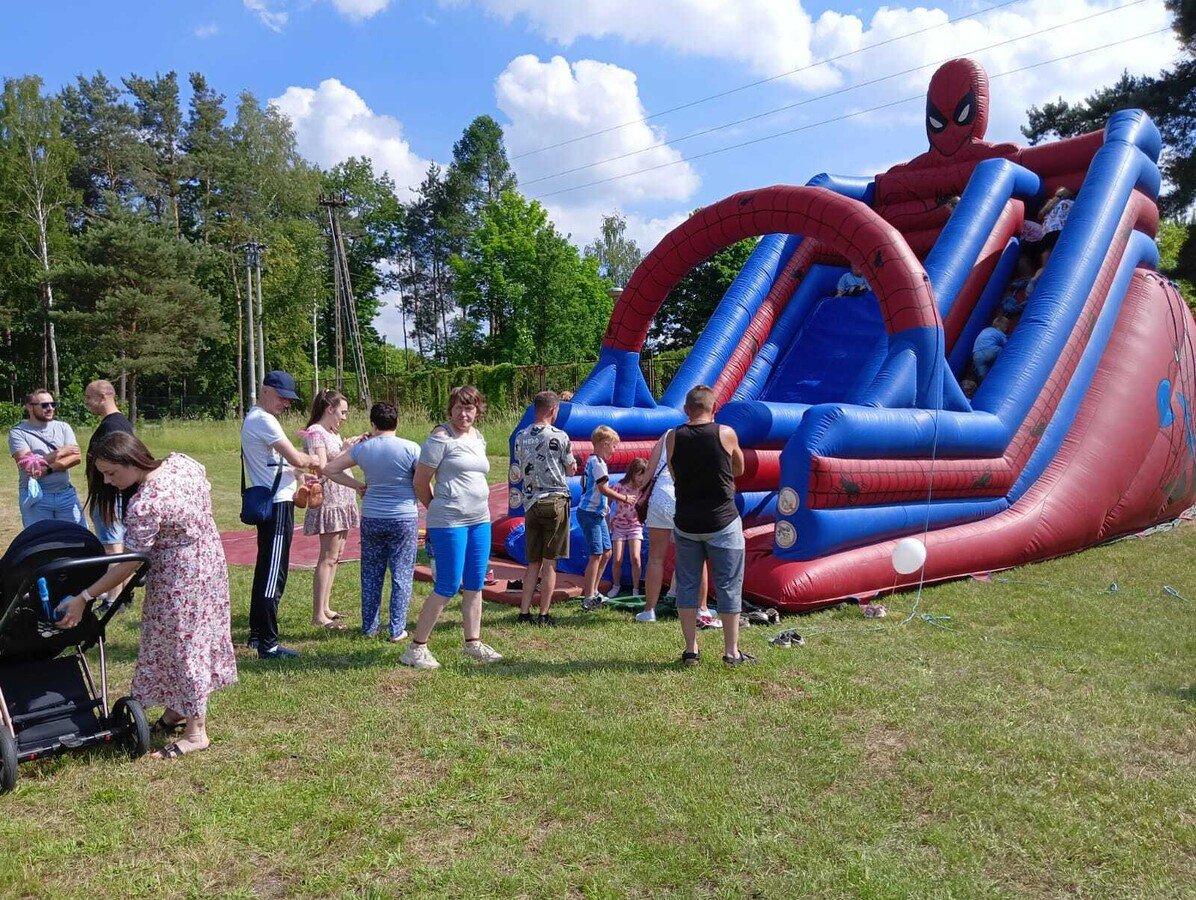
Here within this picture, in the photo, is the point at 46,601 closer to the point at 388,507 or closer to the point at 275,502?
the point at 275,502

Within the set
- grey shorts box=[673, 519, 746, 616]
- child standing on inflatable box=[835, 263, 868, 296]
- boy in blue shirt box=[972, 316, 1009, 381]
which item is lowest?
grey shorts box=[673, 519, 746, 616]

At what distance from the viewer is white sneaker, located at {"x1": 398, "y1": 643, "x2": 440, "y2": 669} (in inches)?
185

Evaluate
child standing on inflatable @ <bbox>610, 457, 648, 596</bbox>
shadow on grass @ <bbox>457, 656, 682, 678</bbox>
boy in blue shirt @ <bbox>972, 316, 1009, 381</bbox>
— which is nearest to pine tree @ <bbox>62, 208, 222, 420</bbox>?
child standing on inflatable @ <bbox>610, 457, 648, 596</bbox>

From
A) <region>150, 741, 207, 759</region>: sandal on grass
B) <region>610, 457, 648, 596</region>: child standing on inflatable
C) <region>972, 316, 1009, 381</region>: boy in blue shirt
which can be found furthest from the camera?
<region>972, 316, 1009, 381</region>: boy in blue shirt

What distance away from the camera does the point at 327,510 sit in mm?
5781

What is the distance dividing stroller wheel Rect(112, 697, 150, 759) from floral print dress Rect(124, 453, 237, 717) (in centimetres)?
4

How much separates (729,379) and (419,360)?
41930 millimetres

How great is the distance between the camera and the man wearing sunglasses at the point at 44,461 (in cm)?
566

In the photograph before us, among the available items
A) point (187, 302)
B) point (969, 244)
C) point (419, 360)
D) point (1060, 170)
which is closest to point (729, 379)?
point (969, 244)

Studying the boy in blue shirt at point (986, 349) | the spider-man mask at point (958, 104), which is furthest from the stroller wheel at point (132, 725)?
the spider-man mask at point (958, 104)

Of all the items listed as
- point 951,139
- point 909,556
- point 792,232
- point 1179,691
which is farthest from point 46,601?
point 951,139

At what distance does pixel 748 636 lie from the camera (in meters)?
5.34

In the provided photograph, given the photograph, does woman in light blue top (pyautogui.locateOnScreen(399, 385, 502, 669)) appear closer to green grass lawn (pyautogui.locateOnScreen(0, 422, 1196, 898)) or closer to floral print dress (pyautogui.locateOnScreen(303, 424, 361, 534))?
green grass lawn (pyautogui.locateOnScreen(0, 422, 1196, 898))

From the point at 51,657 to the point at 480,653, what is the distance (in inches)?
76.5
